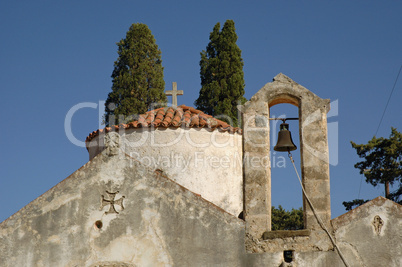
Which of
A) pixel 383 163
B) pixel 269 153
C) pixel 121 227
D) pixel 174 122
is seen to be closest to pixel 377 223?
pixel 269 153

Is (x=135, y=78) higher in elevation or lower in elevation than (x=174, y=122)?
higher

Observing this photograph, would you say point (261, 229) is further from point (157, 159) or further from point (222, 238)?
point (157, 159)

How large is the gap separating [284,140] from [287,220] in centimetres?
1409

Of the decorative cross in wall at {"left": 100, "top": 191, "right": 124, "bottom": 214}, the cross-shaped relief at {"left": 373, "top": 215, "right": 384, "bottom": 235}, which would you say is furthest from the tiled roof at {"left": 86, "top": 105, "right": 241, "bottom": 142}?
the cross-shaped relief at {"left": 373, "top": 215, "right": 384, "bottom": 235}

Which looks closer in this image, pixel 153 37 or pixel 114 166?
pixel 114 166

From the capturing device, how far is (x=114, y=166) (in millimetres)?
9391

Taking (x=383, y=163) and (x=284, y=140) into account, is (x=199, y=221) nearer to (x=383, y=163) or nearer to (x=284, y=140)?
(x=284, y=140)

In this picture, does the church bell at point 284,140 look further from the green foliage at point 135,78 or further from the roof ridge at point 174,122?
the green foliage at point 135,78

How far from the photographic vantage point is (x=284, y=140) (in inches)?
388

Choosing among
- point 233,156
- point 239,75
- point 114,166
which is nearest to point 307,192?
point 114,166

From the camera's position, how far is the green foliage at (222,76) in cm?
2241

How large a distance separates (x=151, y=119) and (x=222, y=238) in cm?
575

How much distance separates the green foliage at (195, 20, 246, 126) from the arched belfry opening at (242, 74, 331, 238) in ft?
39.2

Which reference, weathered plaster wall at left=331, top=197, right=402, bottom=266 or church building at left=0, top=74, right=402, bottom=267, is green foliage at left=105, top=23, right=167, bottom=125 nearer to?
church building at left=0, top=74, right=402, bottom=267
